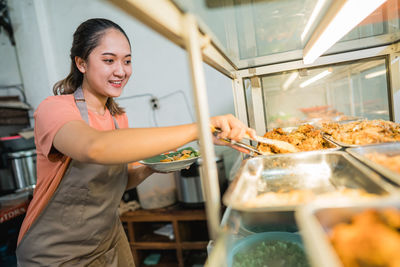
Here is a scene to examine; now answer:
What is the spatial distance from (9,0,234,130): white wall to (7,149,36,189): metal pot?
40.3 inches

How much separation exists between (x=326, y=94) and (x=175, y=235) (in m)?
2.37

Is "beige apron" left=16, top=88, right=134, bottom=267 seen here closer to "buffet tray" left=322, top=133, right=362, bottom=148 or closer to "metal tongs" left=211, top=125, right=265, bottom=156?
"metal tongs" left=211, top=125, right=265, bottom=156

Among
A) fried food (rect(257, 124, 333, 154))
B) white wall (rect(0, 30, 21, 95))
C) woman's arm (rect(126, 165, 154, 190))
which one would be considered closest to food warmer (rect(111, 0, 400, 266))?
fried food (rect(257, 124, 333, 154))

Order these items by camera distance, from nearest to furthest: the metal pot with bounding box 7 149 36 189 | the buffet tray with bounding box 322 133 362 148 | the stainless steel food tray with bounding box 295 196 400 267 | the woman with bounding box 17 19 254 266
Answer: the stainless steel food tray with bounding box 295 196 400 267 → the woman with bounding box 17 19 254 266 → the buffet tray with bounding box 322 133 362 148 → the metal pot with bounding box 7 149 36 189

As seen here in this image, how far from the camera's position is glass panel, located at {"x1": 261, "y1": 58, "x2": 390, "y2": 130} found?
2.01m

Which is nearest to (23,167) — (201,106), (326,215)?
(201,106)

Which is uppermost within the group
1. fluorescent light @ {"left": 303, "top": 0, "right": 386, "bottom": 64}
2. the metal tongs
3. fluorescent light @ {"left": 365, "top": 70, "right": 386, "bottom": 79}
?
fluorescent light @ {"left": 303, "top": 0, "right": 386, "bottom": 64}

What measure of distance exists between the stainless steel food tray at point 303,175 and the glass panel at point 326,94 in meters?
0.91

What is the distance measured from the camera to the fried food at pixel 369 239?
0.52 m

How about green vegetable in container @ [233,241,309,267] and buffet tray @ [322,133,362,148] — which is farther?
buffet tray @ [322,133,362,148]

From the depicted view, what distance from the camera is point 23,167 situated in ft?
11.0

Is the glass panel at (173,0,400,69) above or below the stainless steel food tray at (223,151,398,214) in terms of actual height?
above

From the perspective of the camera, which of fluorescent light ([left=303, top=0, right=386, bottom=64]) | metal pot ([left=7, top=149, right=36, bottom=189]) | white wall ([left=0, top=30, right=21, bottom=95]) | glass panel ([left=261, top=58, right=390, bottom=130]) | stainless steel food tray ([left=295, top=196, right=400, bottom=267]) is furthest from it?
white wall ([left=0, top=30, right=21, bottom=95])

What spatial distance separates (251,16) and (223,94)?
1737mm
